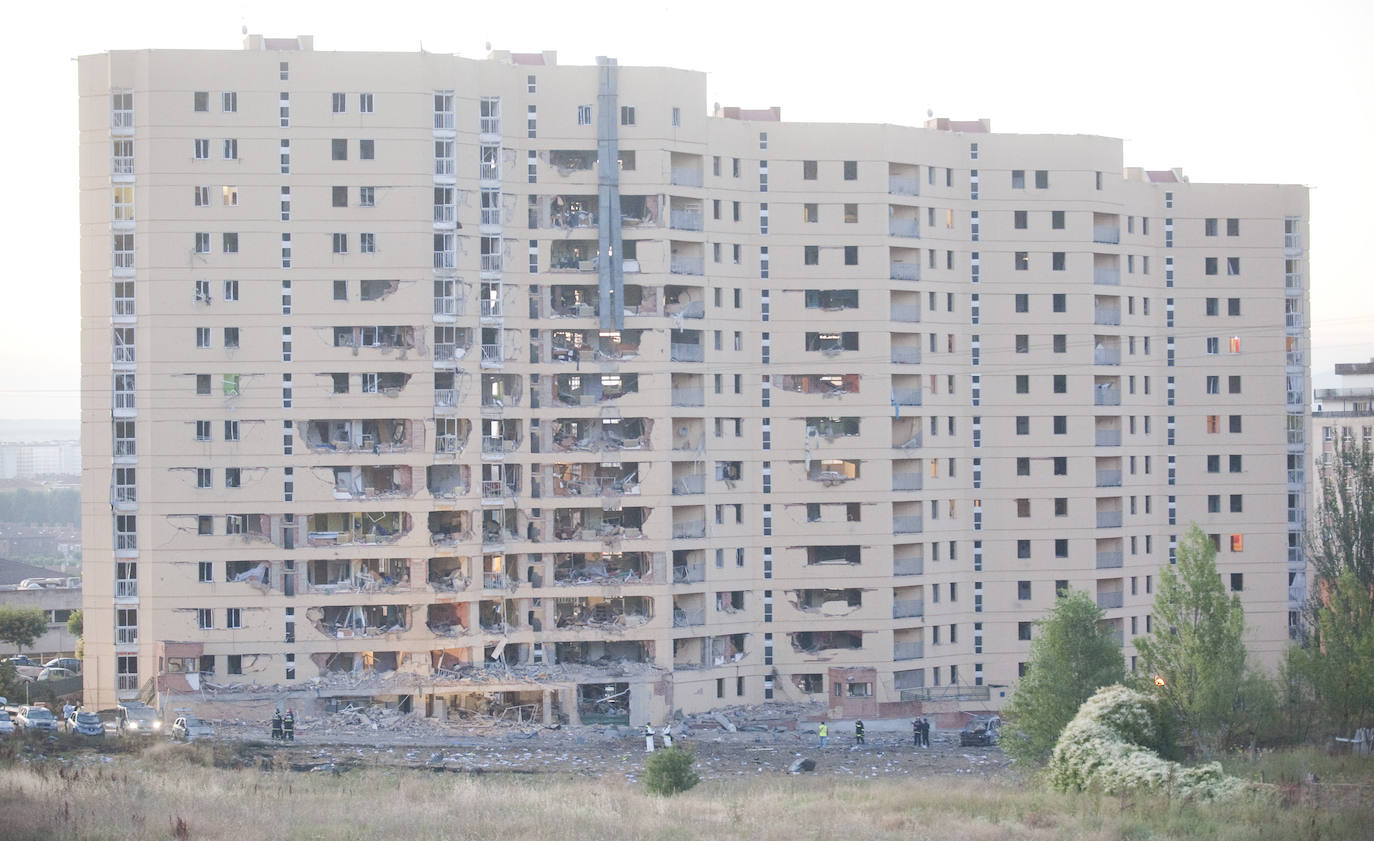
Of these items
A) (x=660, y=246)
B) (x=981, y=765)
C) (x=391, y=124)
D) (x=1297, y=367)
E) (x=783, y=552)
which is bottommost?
(x=981, y=765)

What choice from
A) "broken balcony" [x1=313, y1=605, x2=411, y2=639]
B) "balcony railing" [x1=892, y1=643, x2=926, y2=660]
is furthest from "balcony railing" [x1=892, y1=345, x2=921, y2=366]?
"broken balcony" [x1=313, y1=605, x2=411, y2=639]

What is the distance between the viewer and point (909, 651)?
226 feet

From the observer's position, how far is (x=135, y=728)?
184 feet

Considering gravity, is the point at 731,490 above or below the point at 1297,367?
below

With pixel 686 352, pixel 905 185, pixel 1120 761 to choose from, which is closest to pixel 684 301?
pixel 686 352

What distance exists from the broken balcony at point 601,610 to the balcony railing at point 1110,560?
21528 mm

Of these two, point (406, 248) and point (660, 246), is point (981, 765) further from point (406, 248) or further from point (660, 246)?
point (406, 248)

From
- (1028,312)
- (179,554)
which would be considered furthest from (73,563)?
(1028,312)

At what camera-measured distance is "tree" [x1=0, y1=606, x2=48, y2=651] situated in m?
87.0

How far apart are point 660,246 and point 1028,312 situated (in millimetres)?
17728

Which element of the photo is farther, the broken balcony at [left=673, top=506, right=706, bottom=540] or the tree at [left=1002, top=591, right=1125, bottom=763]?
the broken balcony at [left=673, top=506, right=706, bottom=540]

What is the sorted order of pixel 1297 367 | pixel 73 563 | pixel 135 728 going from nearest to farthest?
pixel 135 728 < pixel 1297 367 < pixel 73 563

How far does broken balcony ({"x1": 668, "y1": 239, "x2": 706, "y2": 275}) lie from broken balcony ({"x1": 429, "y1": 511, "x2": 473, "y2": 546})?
1345 centimetres

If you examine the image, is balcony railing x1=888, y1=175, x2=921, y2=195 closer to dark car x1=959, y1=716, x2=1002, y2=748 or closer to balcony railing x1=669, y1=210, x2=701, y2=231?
balcony railing x1=669, y1=210, x2=701, y2=231
